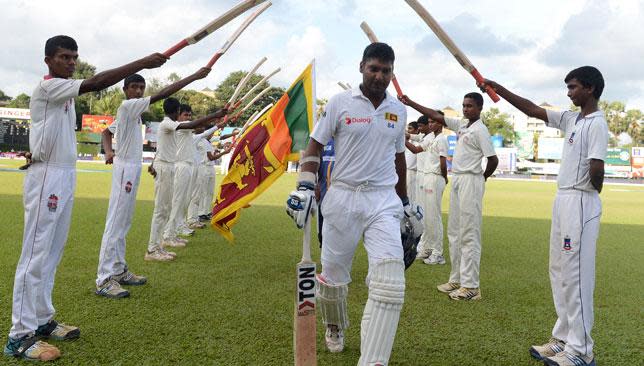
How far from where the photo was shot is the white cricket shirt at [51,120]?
3.96m

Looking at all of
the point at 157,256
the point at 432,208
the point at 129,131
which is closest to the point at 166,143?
the point at 157,256

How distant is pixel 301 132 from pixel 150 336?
2922 mm

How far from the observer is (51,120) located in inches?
162

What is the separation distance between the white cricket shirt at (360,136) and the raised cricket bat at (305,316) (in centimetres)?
81

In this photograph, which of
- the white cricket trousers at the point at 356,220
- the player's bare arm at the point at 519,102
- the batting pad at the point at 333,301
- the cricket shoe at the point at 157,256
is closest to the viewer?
the white cricket trousers at the point at 356,220

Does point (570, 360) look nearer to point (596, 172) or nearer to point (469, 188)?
point (596, 172)

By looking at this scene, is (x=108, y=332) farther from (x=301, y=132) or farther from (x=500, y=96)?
(x=500, y=96)

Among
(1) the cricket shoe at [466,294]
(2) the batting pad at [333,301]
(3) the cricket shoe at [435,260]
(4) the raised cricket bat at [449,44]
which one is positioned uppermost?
(4) the raised cricket bat at [449,44]

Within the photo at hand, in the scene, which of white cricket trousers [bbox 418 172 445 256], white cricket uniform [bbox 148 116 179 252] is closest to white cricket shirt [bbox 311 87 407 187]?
white cricket uniform [bbox 148 116 179 252]

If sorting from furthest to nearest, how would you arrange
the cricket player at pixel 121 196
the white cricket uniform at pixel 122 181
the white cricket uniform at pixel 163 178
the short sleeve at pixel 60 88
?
1. the white cricket uniform at pixel 163 178
2. the white cricket uniform at pixel 122 181
3. the cricket player at pixel 121 196
4. the short sleeve at pixel 60 88

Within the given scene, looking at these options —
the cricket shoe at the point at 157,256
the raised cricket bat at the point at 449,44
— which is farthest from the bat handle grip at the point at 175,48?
the cricket shoe at the point at 157,256

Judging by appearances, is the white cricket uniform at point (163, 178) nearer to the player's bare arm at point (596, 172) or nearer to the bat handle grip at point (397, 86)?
the bat handle grip at point (397, 86)

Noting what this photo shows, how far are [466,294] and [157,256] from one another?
463cm

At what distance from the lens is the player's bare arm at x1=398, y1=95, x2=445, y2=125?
20.7 feet
